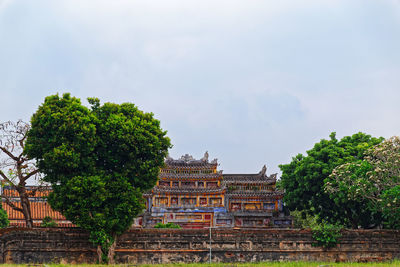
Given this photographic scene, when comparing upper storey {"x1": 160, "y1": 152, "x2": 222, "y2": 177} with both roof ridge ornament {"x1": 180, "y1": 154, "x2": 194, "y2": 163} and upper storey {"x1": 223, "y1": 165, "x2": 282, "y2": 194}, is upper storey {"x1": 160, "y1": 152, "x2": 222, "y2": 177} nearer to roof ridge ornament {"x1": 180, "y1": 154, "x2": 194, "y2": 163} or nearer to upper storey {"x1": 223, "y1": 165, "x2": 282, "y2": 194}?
roof ridge ornament {"x1": 180, "y1": 154, "x2": 194, "y2": 163}

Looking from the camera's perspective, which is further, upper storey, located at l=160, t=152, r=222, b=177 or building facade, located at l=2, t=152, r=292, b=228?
upper storey, located at l=160, t=152, r=222, b=177

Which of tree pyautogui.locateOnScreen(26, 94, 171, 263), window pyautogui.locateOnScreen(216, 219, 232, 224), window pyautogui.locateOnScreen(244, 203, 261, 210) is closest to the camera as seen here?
tree pyautogui.locateOnScreen(26, 94, 171, 263)

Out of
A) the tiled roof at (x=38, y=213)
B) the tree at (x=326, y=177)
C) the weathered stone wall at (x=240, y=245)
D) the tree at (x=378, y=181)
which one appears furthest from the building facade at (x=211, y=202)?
the tree at (x=378, y=181)

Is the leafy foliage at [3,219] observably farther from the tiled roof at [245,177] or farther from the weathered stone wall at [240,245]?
the tiled roof at [245,177]

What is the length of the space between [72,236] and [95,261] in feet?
7.08

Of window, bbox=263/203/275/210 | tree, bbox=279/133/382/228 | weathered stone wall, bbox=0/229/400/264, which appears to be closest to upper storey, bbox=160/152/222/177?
window, bbox=263/203/275/210

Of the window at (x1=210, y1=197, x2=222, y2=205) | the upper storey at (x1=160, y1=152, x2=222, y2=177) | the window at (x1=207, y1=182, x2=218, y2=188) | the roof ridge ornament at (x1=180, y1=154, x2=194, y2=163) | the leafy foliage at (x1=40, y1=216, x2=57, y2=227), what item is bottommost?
the leafy foliage at (x1=40, y1=216, x2=57, y2=227)

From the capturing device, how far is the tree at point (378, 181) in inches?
1069

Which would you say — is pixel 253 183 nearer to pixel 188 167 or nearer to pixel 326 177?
pixel 188 167

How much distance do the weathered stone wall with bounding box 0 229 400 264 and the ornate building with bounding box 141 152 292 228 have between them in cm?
1810

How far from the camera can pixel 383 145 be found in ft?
93.7

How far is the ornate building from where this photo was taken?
157 feet

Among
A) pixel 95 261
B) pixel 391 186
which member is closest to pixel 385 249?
pixel 391 186

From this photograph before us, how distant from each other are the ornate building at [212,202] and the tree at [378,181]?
18.9 metres
